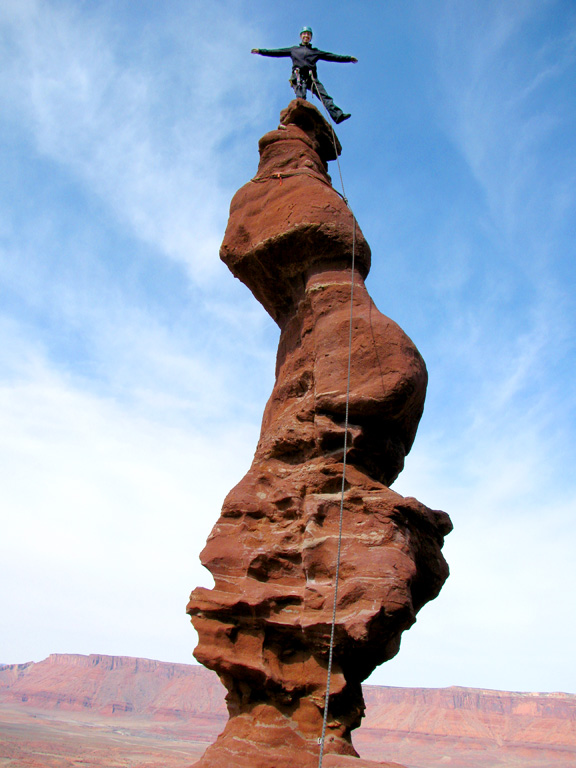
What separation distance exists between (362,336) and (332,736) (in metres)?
4.40

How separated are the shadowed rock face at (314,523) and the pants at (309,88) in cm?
309

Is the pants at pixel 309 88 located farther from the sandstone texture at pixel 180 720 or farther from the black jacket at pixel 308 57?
the sandstone texture at pixel 180 720

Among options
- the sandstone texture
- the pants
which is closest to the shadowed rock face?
the pants

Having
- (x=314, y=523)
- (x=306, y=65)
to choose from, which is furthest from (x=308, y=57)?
(x=314, y=523)

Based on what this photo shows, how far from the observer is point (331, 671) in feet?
20.1

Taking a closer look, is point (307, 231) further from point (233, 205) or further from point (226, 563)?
point (226, 563)

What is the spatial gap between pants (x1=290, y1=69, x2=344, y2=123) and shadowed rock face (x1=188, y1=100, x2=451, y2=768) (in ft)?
10.2

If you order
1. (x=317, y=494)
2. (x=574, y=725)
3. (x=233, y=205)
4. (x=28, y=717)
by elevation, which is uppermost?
(x=233, y=205)

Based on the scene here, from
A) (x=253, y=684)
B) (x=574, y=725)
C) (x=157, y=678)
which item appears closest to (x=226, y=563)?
(x=253, y=684)

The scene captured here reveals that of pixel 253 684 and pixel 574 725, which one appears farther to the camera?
pixel 574 725

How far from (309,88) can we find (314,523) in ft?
29.5

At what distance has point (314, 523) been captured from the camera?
662 centimetres

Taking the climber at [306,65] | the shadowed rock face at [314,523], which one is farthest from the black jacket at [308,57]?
the shadowed rock face at [314,523]

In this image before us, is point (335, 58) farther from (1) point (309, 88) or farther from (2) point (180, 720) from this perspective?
(2) point (180, 720)
